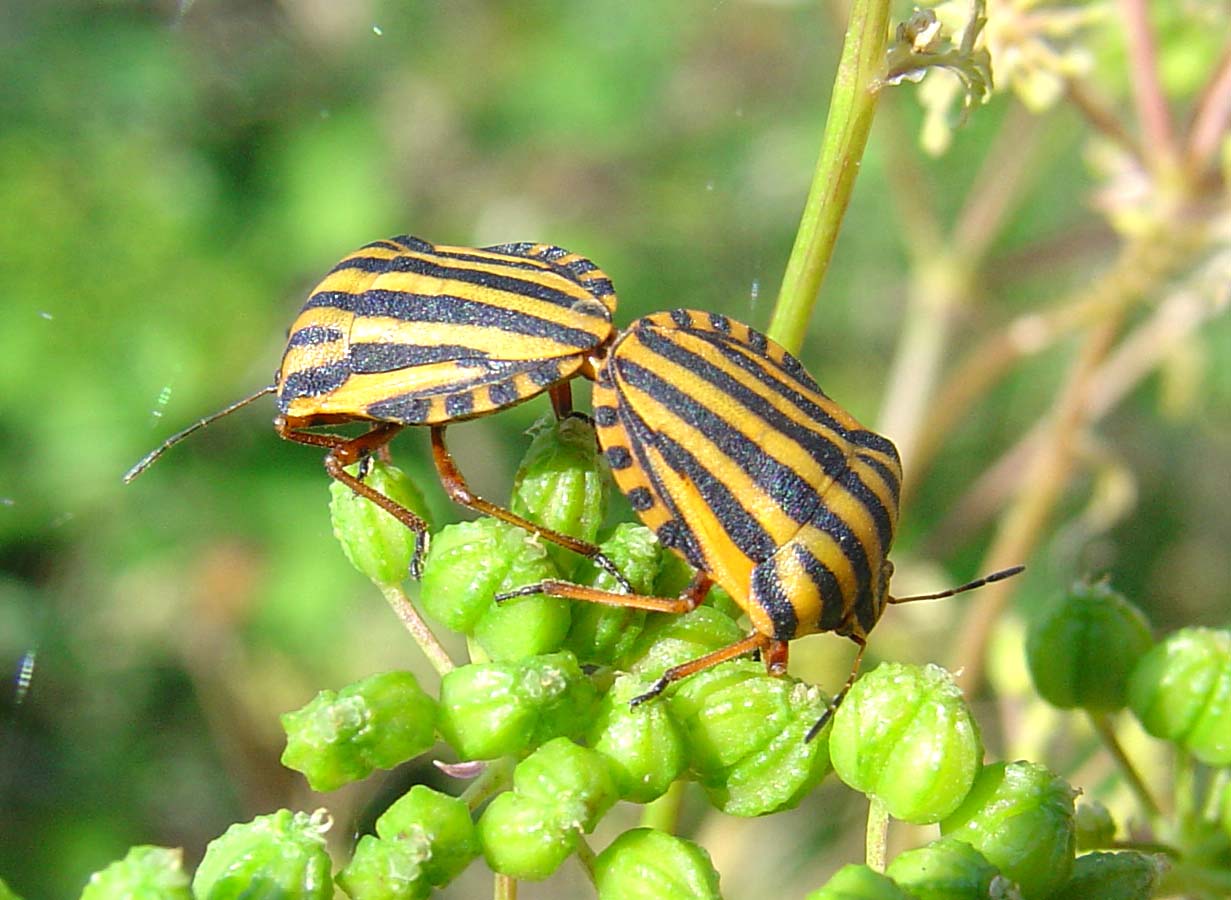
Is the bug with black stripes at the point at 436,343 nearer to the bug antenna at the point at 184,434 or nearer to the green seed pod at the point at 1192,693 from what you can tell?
the bug antenna at the point at 184,434

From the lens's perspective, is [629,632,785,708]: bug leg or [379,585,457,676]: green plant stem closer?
[629,632,785,708]: bug leg

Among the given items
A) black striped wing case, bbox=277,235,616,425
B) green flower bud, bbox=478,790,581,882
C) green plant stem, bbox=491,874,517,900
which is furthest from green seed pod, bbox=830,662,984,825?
black striped wing case, bbox=277,235,616,425

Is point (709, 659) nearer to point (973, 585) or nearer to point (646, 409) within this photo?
point (646, 409)

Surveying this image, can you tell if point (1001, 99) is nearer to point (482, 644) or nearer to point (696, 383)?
point (696, 383)

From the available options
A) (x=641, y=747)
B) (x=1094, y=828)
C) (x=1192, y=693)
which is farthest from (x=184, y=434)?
(x=1192, y=693)

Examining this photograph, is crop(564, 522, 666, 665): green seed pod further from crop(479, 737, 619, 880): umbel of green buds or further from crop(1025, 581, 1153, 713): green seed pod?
crop(1025, 581, 1153, 713): green seed pod

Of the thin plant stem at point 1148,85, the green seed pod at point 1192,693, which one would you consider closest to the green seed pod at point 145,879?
the green seed pod at point 1192,693

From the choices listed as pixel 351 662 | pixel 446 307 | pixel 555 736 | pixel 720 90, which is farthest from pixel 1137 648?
pixel 720 90
